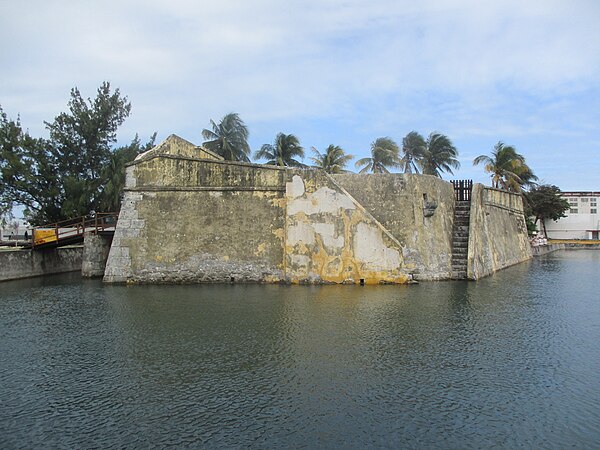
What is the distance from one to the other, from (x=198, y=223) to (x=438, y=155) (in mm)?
25683

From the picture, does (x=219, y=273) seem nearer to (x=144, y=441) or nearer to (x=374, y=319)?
(x=374, y=319)

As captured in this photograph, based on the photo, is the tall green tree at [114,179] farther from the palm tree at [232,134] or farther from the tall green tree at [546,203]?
the tall green tree at [546,203]

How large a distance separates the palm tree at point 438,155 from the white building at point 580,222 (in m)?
30.9

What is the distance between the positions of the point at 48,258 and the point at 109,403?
62.0 feet

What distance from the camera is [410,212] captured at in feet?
60.4

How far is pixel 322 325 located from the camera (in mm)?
10516

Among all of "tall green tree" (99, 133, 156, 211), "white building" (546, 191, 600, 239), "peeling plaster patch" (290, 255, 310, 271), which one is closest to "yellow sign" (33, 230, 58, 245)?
"tall green tree" (99, 133, 156, 211)

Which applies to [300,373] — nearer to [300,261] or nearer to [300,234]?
[300,261]

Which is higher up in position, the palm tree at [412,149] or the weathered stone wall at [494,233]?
the palm tree at [412,149]

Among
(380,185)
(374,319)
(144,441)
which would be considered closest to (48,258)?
(380,185)

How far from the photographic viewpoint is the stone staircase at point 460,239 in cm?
1903

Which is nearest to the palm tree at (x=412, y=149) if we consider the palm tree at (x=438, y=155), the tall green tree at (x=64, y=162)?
the palm tree at (x=438, y=155)

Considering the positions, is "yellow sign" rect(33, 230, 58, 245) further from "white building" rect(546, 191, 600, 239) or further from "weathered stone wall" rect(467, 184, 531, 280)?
"white building" rect(546, 191, 600, 239)

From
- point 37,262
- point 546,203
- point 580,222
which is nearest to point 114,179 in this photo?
point 37,262
